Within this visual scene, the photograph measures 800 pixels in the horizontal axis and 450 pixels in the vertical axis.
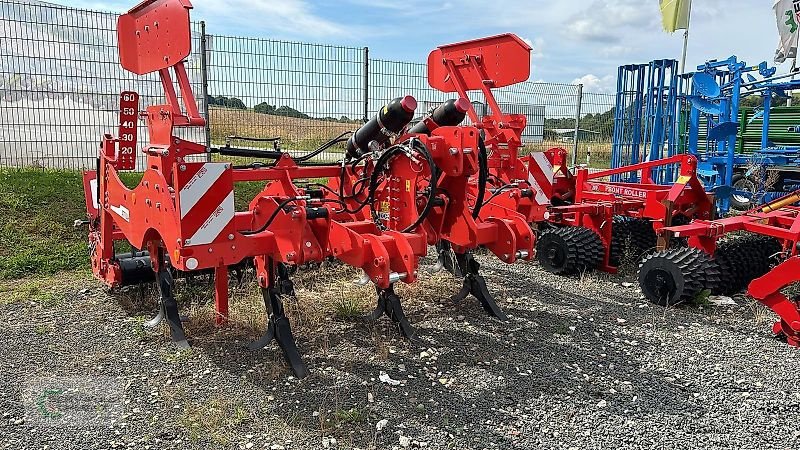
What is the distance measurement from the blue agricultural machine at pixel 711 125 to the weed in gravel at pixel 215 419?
783 cm

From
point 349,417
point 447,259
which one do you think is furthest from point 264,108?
point 349,417

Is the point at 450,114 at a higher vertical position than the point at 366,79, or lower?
lower

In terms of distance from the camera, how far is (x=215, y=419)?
330 centimetres

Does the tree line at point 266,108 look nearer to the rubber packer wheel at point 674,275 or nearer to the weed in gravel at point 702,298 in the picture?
the rubber packer wheel at point 674,275

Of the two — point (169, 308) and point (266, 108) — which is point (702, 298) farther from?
point (266, 108)

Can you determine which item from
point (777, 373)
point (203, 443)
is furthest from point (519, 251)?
point (203, 443)

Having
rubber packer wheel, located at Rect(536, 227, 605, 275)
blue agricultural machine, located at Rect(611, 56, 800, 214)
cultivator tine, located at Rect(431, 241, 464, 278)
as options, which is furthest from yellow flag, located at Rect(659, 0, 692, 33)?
cultivator tine, located at Rect(431, 241, 464, 278)

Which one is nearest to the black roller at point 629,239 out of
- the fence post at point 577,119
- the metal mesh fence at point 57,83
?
the metal mesh fence at point 57,83

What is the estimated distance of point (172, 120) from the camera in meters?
3.68

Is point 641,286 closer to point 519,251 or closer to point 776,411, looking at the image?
point 519,251

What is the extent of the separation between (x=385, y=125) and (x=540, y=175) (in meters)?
1.83

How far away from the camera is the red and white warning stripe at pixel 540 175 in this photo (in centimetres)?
565

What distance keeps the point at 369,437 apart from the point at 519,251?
1.80m

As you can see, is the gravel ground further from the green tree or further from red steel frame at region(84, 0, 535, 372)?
the green tree
